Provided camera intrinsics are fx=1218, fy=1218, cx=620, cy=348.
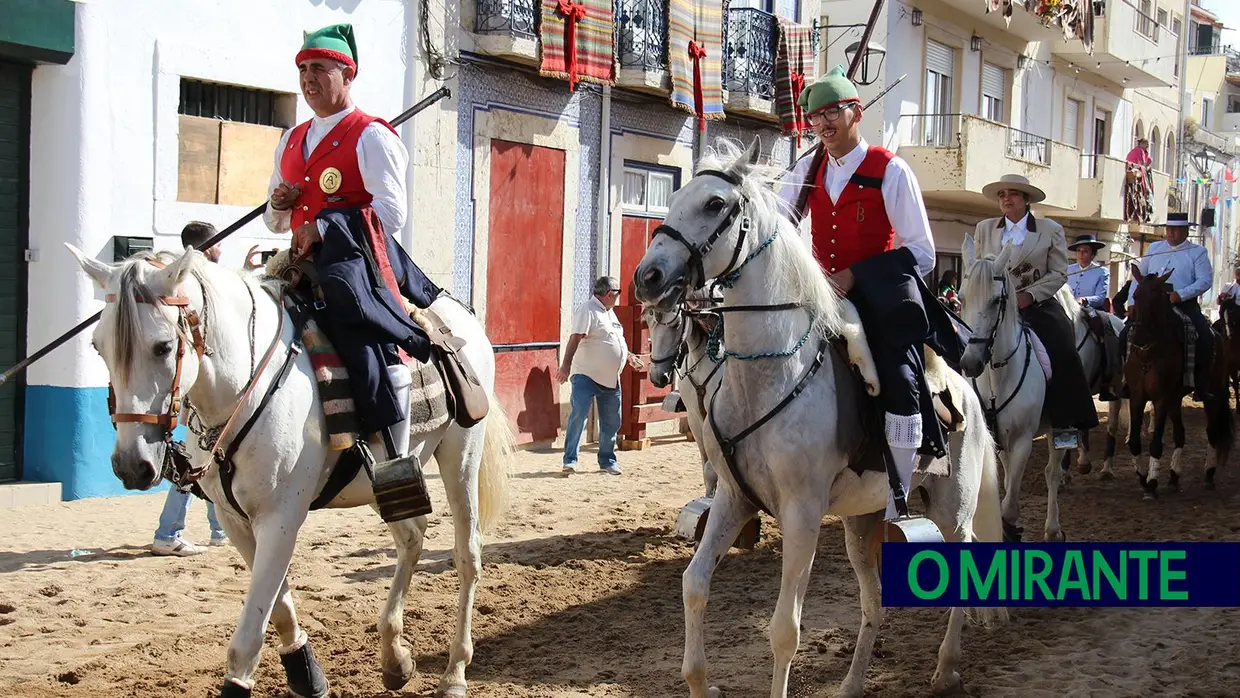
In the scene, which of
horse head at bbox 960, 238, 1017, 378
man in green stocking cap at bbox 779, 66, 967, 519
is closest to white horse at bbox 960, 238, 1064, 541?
horse head at bbox 960, 238, 1017, 378

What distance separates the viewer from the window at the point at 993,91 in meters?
23.8

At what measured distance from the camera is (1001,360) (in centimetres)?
818

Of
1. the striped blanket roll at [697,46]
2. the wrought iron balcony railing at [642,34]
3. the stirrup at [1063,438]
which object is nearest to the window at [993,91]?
the striped blanket roll at [697,46]

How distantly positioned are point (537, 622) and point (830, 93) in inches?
124

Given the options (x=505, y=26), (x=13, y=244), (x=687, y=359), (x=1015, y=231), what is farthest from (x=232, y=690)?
(x=505, y=26)

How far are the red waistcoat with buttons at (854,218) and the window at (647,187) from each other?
31.5 feet

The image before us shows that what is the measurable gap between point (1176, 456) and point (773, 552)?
487 centimetres

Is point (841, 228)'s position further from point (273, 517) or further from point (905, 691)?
point (273, 517)

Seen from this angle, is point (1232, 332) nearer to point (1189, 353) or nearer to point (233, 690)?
point (1189, 353)

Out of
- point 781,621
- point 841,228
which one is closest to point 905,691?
point 781,621

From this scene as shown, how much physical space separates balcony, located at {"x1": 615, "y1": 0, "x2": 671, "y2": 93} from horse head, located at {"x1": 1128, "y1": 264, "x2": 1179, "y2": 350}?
5.87 m

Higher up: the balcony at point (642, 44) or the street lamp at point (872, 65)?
the street lamp at point (872, 65)

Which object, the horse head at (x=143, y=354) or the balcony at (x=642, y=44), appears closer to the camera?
the horse head at (x=143, y=354)

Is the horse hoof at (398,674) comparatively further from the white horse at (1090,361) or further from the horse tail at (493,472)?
the white horse at (1090,361)
